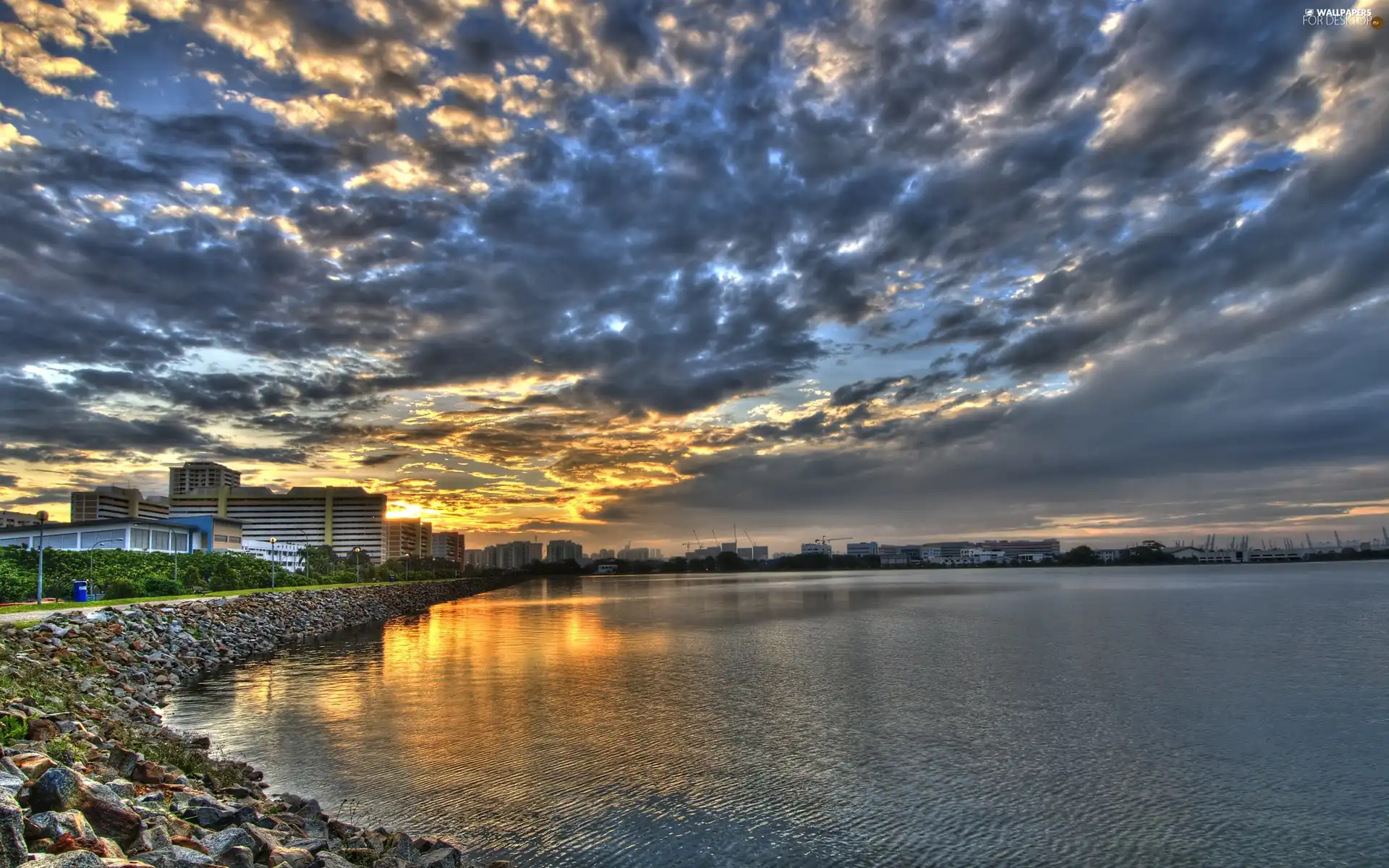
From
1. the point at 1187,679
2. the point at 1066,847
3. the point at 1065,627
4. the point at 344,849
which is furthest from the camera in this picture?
the point at 1065,627

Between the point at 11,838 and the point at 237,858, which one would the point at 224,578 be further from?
the point at 11,838

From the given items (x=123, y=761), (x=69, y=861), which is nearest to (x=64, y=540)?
(x=123, y=761)

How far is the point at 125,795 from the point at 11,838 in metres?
5.40

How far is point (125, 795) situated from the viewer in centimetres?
1289

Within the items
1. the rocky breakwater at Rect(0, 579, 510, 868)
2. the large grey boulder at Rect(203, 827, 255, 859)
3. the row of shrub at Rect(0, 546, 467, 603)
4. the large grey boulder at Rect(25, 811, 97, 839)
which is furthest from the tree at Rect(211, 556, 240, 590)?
the large grey boulder at Rect(25, 811, 97, 839)

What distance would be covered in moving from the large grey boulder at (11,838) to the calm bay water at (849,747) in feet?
26.9

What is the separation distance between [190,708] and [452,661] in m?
17.2

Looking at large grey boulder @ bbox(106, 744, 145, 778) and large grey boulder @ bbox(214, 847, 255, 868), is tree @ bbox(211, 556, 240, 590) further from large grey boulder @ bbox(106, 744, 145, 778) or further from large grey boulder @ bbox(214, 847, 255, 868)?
large grey boulder @ bbox(214, 847, 255, 868)

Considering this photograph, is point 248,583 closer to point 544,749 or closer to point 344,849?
point 544,749

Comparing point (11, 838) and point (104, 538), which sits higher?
point (104, 538)

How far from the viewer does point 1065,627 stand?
60812mm

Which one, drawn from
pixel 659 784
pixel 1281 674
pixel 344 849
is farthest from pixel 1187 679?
pixel 344 849

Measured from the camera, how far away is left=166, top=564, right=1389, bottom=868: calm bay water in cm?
1583

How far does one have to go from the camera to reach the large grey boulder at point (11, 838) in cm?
808
